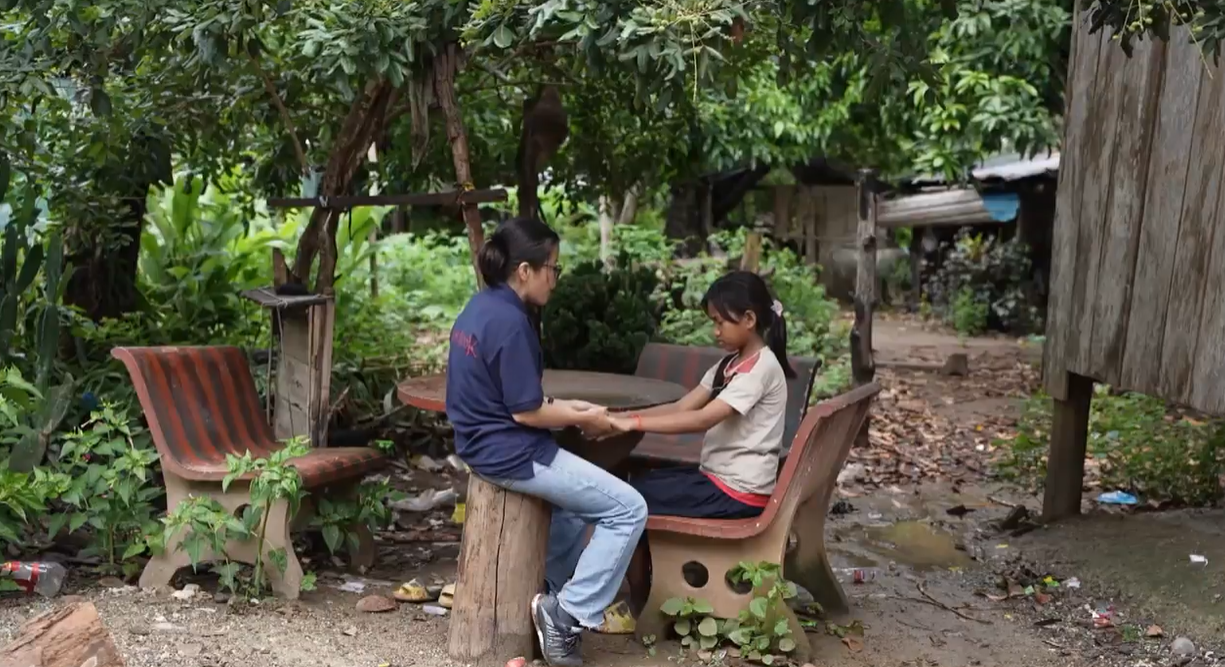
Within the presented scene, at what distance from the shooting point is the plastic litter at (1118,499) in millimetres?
7004

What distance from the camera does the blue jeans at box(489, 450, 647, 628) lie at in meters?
3.97

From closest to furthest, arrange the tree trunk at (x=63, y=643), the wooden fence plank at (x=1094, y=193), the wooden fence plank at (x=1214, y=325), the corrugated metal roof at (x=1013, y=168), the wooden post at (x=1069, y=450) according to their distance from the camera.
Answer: the tree trunk at (x=63, y=643)
the wooden fence plank at (x=1214, y=325)
the wooden fence plank at (x=1094, y=193)
the wooden post at (x=1069, y=450)
the corrugated metal roof at (x=1013, y=168)

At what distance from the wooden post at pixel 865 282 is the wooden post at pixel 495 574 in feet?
17.0

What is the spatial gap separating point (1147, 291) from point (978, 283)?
12.2m

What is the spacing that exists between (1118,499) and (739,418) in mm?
3694

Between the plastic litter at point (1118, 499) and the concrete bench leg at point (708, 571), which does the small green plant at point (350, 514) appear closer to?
the concrete bench leg at point (708, 571)

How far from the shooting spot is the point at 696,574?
180 inches

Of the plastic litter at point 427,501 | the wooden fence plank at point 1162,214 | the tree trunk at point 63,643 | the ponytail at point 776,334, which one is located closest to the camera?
the tree trunk at point 63,643

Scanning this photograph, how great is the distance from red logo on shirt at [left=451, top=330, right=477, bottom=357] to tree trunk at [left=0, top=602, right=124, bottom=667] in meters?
1.36

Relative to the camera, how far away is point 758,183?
21.8 m

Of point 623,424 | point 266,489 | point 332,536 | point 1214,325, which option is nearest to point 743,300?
point 623,424

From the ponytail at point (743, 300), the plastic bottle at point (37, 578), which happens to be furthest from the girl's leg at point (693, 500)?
the plastic bottle at point (37, 578)

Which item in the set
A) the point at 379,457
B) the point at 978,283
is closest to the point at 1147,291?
the point at 379,457

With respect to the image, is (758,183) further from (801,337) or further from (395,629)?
(395,629)
